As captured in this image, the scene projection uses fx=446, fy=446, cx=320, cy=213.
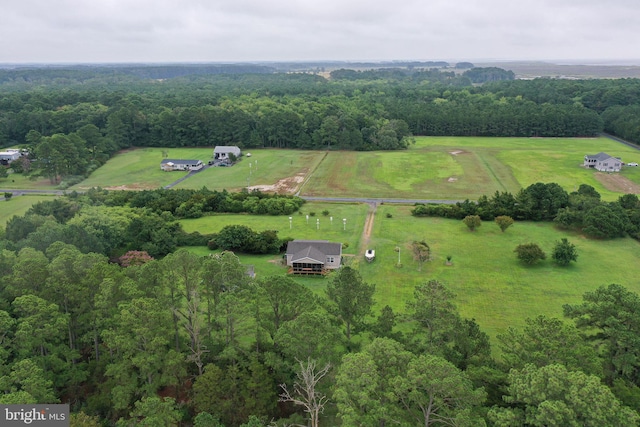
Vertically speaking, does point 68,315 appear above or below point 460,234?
above

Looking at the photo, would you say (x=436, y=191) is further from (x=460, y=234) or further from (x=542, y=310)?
(x=542, y=310)

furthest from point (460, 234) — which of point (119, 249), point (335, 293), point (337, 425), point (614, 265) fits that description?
point (119, 249)

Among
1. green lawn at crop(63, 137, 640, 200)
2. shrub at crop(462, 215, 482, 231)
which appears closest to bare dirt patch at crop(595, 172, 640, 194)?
green lawn at crop(63, 137, 640, 200)

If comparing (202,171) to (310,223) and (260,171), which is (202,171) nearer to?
(260,171)

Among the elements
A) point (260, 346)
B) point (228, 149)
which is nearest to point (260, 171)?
point (228, 149)

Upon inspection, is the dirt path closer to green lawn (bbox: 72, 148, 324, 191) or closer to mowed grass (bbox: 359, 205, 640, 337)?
mowed grass (bbox: 359, 205, 640, 337)

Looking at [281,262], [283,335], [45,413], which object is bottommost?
[281,262]
